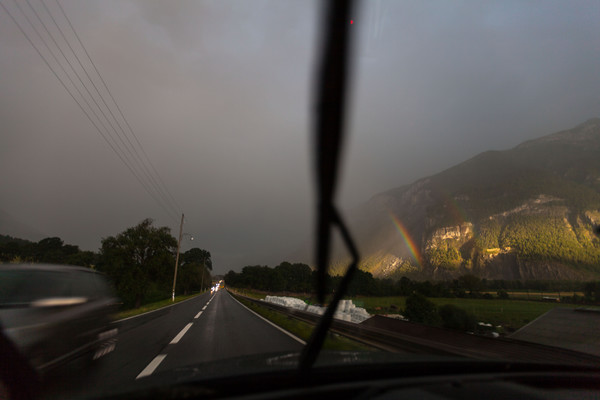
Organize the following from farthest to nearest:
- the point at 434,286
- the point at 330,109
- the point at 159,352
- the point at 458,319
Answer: the point at 434,286 < the point at 458,319 < the point at 159,352 < the point at 330,109

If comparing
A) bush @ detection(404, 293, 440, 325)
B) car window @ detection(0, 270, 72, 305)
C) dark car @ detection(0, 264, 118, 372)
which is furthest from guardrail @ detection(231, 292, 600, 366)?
bush @ detection(404, 293, 440, 325)

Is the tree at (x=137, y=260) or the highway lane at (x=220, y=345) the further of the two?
the tree at (x=137, y=260)

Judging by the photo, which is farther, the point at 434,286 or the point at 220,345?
the point at 434,286

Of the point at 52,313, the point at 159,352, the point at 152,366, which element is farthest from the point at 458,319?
the point at 52,313

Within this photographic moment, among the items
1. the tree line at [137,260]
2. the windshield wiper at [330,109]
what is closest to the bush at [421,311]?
the windshield wiper at [330,109]

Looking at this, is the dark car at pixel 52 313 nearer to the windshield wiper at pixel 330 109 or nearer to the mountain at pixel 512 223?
the windshield wiper at pixel 330 109

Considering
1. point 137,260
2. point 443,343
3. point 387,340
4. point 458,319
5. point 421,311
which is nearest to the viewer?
point 387,340

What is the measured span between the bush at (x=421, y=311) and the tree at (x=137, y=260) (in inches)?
1333

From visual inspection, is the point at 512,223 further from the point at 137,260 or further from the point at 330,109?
the point at 330,109

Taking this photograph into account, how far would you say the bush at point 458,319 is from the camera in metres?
21.9

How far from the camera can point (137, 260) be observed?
134 feet

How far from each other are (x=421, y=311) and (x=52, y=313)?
2883cm

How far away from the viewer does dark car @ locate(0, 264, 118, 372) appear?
10.6 feet

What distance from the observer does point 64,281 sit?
4.36 m
